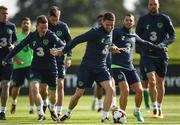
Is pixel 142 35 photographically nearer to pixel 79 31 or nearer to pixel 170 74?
pixel 170 74

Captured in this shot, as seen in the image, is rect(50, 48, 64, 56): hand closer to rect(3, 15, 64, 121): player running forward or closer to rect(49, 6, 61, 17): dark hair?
rect(3, 15, 64, 121): player running forward

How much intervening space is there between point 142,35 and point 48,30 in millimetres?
3147

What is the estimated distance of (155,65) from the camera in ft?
77.9

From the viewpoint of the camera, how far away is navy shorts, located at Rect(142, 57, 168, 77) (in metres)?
23.4

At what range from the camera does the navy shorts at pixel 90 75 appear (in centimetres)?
2062

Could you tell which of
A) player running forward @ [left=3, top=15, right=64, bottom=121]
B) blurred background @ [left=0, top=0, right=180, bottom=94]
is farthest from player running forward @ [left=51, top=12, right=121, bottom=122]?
blurred background @ [left=0, top=0, right=180, bottom=94]

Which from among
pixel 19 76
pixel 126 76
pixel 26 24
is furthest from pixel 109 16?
pixel 19 76

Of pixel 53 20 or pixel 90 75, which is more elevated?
pixel 53 20

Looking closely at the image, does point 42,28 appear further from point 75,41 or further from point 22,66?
point 22,66

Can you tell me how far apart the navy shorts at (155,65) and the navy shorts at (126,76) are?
64.7 inches

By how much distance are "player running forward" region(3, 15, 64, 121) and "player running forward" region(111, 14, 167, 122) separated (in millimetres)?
1456

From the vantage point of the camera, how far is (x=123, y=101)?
21.7 meters

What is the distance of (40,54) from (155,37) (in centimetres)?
355

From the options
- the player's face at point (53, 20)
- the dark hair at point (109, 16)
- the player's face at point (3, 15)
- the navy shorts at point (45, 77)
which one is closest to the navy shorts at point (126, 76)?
the navy shorts at point (45, 77)
